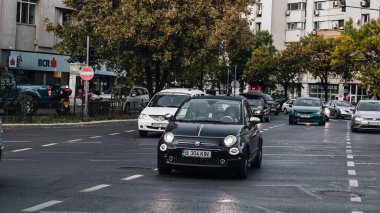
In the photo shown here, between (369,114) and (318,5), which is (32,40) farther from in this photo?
(318,5)

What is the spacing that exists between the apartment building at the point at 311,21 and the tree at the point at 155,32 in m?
45.9

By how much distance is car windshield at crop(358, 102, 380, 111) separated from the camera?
33787 mm

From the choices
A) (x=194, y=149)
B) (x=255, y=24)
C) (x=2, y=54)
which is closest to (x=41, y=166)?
(x=194, y=149)

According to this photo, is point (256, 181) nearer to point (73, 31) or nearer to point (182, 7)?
point (182, 7)

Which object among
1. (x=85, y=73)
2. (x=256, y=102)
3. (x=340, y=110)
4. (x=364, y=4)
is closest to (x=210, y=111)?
(x=85, y=73)

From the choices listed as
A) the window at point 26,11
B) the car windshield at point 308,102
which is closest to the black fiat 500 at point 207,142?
the car windshield at point 308,102

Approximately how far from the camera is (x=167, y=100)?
84.2 ft

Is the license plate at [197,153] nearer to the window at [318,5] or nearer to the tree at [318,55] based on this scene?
the tree at [318,55]

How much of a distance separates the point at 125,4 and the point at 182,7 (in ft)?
10.1

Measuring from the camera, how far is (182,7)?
3816 centimetres

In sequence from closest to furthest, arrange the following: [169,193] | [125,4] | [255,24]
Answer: [169,193] < [125,4] < [255,24]

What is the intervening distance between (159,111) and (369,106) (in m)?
13.6

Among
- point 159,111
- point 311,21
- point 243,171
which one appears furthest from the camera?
point 311,21

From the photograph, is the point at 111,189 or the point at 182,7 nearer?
the point at 111,189
